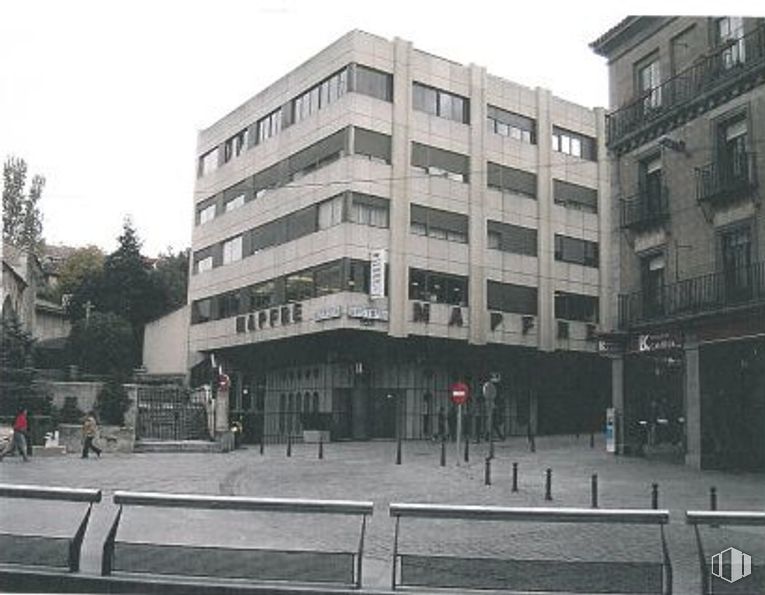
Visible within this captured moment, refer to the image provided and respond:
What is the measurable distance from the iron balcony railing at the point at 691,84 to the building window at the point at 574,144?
2.89 ft

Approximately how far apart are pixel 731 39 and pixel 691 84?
2510mm

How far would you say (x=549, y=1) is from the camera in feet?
24.2

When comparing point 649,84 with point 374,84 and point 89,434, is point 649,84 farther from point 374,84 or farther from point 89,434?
point 374,84

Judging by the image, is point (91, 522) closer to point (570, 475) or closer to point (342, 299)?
point (570, 475)

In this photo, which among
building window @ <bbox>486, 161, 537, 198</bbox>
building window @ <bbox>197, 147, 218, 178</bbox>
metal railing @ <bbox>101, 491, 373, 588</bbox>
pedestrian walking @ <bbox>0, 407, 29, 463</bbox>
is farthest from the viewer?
building window @ <bbox>486, 161, 537, 198</bbox>

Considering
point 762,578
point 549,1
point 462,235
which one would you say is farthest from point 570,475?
point 462,235

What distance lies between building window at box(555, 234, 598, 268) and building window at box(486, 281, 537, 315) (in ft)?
3.96

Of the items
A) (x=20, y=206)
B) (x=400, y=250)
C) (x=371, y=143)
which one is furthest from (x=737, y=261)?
(x=371, y=143)

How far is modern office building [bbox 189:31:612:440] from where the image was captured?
587 inches

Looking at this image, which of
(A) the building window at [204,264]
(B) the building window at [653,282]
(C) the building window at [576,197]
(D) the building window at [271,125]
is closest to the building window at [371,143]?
(D) the building window at [271,125]

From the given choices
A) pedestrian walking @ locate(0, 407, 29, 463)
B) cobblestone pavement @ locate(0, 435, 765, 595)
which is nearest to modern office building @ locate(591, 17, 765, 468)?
cobblestone pavement @ locate(0, 435, 765, 595)

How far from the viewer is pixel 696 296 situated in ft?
41.8

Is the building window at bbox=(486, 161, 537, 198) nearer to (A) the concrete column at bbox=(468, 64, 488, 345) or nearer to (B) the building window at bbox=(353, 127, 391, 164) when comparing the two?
(A) the concrete column at bbox=(468, 64, 488, 345)

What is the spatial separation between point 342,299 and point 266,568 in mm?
17114
